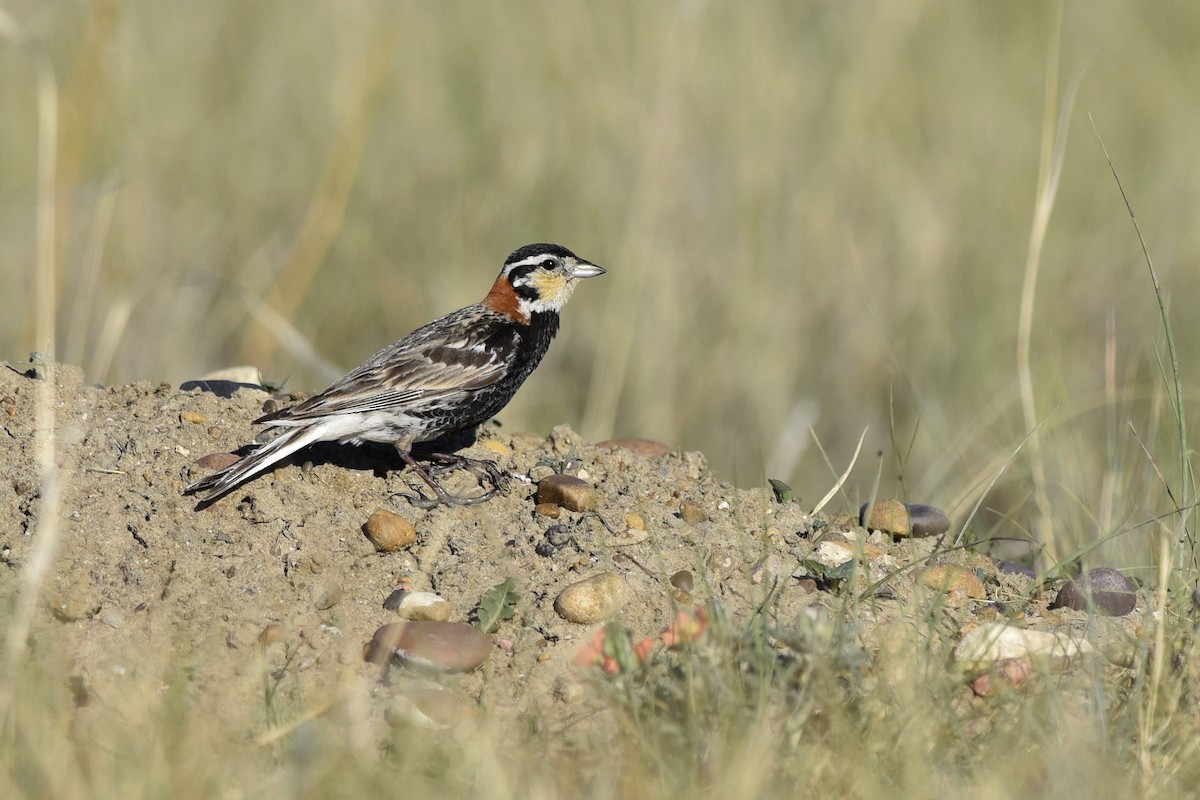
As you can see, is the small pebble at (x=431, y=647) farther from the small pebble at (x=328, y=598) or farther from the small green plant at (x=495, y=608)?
the small pebble at (x=328, y=598)

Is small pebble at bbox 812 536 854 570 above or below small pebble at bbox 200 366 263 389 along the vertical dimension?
below

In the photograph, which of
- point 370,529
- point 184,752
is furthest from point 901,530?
point 184,752

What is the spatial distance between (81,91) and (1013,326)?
5.04 m

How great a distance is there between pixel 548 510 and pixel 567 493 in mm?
97

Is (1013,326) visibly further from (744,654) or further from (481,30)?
(744,654)

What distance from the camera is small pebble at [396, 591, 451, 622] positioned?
4289 millimetres

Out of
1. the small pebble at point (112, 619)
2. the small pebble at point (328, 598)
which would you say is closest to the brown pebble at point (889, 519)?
the small pebble at point (328, 598)

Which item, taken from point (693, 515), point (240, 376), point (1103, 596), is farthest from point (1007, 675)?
point (240, 376)

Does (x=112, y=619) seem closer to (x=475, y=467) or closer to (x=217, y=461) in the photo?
(x=217, y=461)

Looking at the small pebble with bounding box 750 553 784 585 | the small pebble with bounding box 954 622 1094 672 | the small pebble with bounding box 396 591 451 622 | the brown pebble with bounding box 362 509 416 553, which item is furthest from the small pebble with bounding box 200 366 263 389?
the small pebble with bounding box 954 622 1094 672

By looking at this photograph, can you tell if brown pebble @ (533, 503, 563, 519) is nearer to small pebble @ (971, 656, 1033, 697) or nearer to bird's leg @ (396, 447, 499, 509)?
bird's leg @ (396, 447, 499, 509)

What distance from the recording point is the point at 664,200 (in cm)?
807

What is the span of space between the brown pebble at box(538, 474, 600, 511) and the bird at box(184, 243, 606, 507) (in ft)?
0.79

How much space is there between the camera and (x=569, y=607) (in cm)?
432
